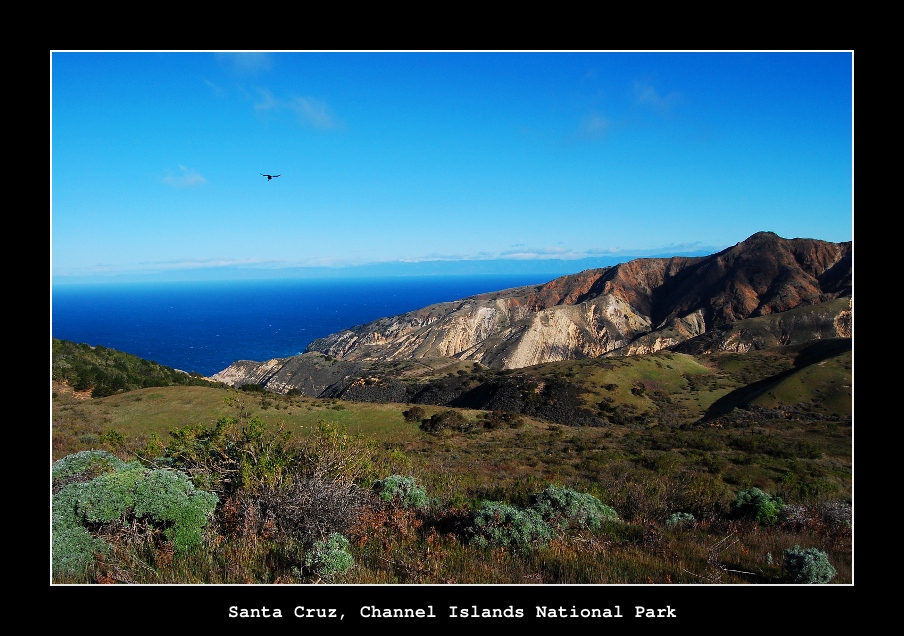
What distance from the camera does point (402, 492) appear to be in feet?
24.1

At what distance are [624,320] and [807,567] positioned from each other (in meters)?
95.9

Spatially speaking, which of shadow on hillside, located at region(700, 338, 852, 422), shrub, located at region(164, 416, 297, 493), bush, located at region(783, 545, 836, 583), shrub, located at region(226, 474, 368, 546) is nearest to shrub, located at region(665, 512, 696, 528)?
bush, located at region(783, 545, 836, 583)

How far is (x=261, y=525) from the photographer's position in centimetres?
579

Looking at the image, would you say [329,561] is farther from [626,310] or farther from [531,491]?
[626,310]

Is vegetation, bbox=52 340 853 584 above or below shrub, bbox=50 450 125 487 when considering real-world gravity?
below

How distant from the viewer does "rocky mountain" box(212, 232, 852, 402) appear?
7231cm


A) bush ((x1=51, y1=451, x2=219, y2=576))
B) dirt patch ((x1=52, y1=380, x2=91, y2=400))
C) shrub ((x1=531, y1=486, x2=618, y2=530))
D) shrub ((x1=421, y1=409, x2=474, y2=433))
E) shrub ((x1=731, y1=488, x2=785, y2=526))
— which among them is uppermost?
bush ((x1=51, y1=451, x2=219, y2=576))

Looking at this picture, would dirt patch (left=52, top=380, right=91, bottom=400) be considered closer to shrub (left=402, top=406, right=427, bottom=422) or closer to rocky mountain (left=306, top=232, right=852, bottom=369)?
shrub (left=402, top=406, right=427, bottom=422)

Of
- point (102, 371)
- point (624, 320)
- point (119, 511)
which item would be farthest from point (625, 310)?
point (119, 511)

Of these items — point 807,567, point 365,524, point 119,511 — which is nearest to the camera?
point 807,567

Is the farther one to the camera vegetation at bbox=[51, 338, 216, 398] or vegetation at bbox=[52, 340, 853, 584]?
vegetation at bbox=[51, 338, 216, 398]

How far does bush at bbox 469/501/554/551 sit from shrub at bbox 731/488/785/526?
413cm

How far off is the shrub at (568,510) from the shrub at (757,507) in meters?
2.64

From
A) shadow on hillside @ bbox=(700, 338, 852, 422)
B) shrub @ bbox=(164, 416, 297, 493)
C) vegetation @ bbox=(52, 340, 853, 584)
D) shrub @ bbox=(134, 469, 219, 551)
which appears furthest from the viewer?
shadow on hillside @ bbox=(700, 338, 852, 422)
